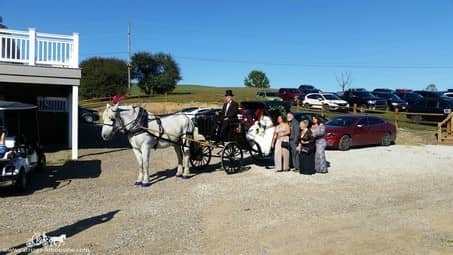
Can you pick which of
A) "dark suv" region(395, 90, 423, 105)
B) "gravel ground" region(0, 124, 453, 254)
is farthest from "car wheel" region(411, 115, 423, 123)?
"gravel ground" region(0, 124, 453, 254)

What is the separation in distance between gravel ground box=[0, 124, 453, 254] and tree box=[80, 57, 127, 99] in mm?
50715

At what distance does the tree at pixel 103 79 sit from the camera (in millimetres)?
62938

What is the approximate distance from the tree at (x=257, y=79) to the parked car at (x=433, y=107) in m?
102

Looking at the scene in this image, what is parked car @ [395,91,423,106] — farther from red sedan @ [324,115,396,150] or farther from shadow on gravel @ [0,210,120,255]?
shadow on gravel @ [0,210,120,255]

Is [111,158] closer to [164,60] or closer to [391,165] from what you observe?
[391,165]

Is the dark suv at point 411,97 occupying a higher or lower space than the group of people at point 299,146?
higher

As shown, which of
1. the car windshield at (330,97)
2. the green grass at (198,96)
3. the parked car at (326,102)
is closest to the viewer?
the parked car at (326,102)

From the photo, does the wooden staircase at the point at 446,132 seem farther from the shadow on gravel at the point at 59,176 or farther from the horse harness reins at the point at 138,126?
the horse harness reins at the point at 138,126

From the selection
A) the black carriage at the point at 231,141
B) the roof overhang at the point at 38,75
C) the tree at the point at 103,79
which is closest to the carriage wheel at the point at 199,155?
the black carriage at the point at 231,141

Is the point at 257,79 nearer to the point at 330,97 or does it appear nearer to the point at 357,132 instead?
the point at 330,97

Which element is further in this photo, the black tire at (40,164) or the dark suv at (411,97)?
the dark suv at (411,97)

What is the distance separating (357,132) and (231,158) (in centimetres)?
955

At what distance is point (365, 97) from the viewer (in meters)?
37.5

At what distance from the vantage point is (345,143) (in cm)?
1983
